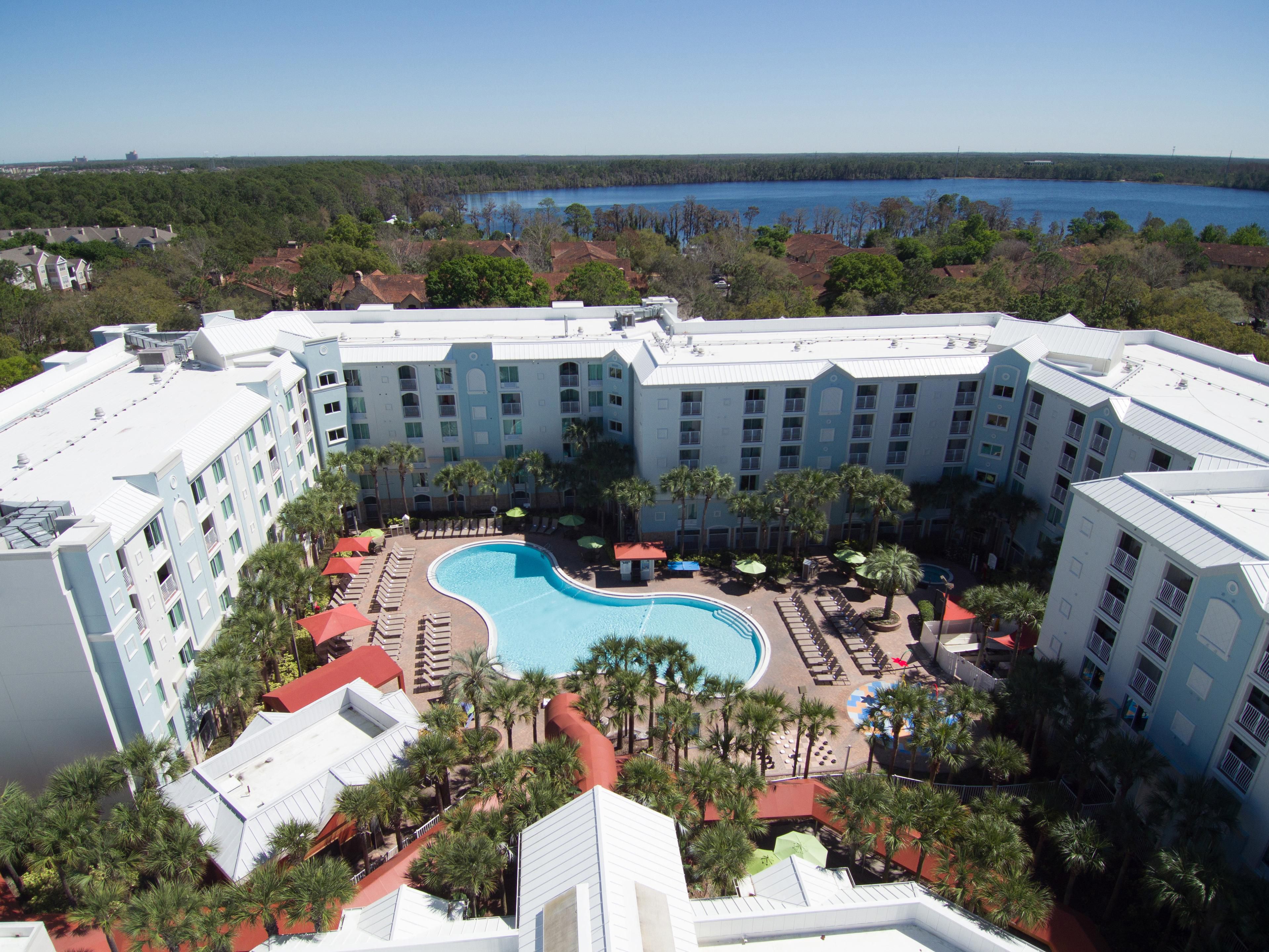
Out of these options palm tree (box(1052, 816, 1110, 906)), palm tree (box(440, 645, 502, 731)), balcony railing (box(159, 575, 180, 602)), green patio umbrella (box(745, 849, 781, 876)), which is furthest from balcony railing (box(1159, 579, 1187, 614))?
balcony railing (box(159, 575, 180, 602))

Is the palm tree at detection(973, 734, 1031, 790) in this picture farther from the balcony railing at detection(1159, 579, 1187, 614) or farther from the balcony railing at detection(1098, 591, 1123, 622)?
the balcony railing at detection(1159, 579, 1187, 614)

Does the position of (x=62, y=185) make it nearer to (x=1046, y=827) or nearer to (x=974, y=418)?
(x=974, y=418)

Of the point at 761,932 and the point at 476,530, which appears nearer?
the point at 761,932

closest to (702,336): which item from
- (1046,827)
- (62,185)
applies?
(1046,827)

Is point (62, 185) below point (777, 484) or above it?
above

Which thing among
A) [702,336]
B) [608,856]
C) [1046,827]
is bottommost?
[1046,827]

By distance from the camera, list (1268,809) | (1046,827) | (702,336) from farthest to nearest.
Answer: (702,336), (1046,827), (1268,809)

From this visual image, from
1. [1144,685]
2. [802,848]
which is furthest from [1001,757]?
[802,848]
